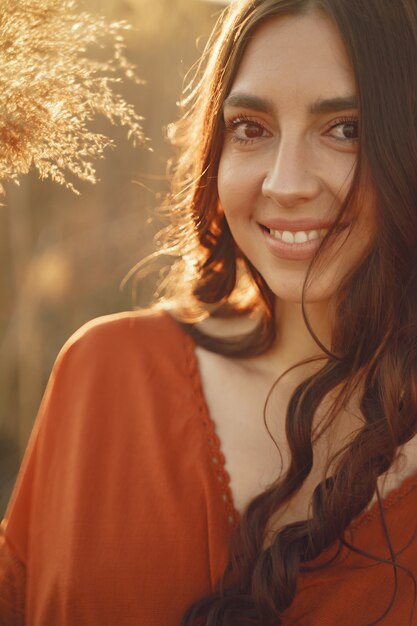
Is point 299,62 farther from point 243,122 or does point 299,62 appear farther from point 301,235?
point 301,235

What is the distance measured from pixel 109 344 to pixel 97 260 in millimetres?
925

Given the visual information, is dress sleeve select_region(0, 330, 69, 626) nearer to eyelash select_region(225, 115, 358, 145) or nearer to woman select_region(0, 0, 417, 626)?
woman select_region(0, 0, 417, 626)

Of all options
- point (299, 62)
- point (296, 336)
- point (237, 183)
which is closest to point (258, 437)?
point (296, 336)

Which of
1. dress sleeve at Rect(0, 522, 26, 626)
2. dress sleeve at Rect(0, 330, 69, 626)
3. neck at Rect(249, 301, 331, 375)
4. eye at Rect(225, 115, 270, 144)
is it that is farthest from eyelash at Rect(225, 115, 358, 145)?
dress sleeve at Rect(0, 522, 26, 626)

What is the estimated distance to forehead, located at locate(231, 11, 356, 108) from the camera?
1226 mm

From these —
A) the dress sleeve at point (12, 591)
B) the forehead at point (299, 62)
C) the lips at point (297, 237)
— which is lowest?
the dress sleeve at point (12, 591)

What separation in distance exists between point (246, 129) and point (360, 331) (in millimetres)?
433

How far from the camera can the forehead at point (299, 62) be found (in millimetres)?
1226

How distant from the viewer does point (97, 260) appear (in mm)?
2600

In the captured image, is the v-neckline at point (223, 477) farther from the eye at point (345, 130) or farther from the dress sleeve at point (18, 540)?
the eye at point (345, 130)

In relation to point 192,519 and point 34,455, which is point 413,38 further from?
point 34,455

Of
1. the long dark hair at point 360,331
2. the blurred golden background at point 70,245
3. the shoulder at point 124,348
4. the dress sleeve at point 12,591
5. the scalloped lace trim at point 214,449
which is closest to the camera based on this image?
the long dark hair at point 360,331

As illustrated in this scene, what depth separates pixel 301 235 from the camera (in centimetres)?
134

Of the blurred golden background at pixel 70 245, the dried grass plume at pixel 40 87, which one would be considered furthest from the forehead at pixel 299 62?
the blurred golden background at pixel 70 245
